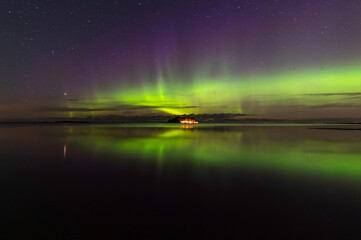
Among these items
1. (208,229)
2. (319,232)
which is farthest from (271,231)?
(208,229)

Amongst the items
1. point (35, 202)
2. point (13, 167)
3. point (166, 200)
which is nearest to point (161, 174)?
point (166, 200)

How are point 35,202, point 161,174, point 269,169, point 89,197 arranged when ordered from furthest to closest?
point 269,169, point 161,174, point 89,197, point 35,202

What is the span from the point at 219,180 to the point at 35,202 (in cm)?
675

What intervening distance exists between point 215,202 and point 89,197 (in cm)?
397

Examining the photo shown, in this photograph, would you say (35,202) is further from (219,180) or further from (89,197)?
(219,180)

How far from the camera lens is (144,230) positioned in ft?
17.9

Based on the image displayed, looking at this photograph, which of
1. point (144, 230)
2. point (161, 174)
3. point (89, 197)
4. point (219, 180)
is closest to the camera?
point (144, 230)

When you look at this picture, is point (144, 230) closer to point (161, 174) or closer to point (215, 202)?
point (215, 202)

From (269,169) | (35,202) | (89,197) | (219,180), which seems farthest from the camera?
(269,169)

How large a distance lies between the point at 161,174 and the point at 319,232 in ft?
23.6

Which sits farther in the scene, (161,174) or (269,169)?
(269,169)

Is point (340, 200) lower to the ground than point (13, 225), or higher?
lower

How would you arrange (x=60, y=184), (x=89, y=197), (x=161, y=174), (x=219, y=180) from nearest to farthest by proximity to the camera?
(x=89, y=197), (x=60, y=184), (x=219, y=180), (x=161, y=174)

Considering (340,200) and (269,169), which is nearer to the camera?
(340,200)
